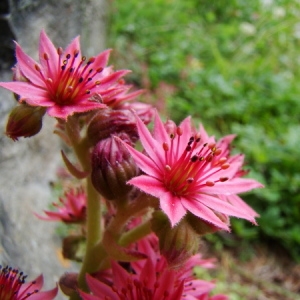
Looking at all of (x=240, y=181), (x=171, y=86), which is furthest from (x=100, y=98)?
(x=171, y=86)

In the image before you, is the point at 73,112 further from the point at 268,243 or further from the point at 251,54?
the point at 251,54

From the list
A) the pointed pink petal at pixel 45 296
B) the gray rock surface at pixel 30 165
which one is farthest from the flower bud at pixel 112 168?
the gray rock surface at pixel 30 165

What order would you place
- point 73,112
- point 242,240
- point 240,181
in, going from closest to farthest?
point 73,112, point 240,181, point 242,240

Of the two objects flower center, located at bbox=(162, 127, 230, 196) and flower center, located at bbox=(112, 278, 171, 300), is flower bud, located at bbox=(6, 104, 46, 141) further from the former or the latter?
flower center, located at bbox=(112, 278, 171, 300)

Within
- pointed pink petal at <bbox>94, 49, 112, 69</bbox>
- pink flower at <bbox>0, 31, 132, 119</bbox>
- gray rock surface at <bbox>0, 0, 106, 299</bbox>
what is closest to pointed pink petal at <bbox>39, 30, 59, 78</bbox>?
pink flower at <bbox>0, 31, 132, 119</bbox>

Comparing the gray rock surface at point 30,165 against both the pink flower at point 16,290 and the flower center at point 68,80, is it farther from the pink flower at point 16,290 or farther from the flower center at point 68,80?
the flower center at point 68,80

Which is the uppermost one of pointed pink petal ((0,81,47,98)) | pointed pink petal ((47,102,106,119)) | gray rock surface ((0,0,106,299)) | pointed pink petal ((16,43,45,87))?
pointed pink petal ((16,43,45,87))
